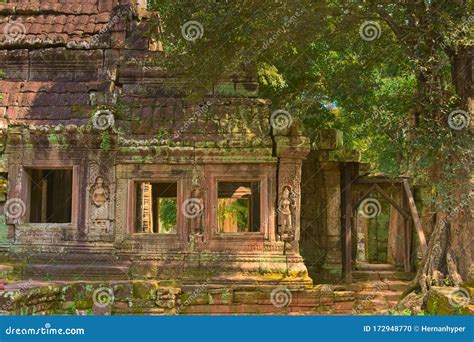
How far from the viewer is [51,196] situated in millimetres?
13922

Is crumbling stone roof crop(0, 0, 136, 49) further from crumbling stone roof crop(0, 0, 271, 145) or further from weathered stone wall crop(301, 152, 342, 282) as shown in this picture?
weathered stone wall crop(301, 152, 342, 282)

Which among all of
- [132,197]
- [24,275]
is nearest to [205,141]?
[132,197]

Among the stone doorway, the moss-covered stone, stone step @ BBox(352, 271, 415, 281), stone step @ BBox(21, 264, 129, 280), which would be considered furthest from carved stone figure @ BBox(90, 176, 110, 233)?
the stone doorway

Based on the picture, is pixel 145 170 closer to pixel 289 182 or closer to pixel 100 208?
pixel 100 208

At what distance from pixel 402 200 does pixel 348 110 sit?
3967mm

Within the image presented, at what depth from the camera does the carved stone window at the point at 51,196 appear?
1284 cm

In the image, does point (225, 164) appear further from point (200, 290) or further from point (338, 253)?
point (338, 253)

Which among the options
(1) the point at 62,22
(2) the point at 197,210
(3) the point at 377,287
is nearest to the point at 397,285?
(3) the point at 377,287

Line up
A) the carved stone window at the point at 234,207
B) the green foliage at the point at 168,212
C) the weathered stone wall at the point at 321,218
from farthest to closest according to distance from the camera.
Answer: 1. the green foliage at the point at 168,212
2. the carved stone window at the point at 234,207
3. the weathered stone wall at the point at 321,218

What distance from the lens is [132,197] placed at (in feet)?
35.9

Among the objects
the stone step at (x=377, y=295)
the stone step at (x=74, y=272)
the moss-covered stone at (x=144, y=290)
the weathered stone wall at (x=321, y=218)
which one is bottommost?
the stone step at (x=377, y=295)

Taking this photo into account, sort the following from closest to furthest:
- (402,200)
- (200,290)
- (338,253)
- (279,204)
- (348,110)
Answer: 1. (200,290)
2. (279,204)
3. (348,110)
4. (338,253)
5. (402,200)

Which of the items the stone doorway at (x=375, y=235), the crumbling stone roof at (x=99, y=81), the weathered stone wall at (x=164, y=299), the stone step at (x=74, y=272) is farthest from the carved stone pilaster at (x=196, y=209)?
the stone doorway at (x=375, y=235)

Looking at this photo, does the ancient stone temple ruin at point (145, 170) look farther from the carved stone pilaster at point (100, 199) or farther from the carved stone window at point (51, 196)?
the carved stone window at point (51, 196)
